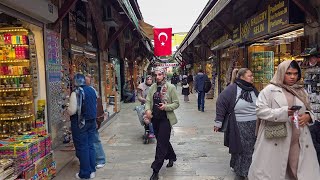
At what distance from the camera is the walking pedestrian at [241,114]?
449 centimetres

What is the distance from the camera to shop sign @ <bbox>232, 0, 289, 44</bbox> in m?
6.60

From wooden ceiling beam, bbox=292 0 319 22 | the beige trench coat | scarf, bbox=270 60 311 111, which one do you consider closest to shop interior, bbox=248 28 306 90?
wooden ceiling beam, bbox=292 0 319 22

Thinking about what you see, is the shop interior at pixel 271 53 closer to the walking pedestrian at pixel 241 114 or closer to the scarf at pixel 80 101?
the walking pedestrian at pixel 241 114

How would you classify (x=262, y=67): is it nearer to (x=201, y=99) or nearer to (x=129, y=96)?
(x=201, y=99)

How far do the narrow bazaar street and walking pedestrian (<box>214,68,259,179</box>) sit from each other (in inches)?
25.1

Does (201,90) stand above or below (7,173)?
above

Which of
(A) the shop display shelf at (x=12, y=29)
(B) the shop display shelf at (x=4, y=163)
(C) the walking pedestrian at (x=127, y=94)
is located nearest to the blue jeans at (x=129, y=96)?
(C) the walking pedestrian at (x=127, y=94)

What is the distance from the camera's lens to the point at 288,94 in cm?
325

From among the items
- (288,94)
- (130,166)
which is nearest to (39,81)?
(130,166)

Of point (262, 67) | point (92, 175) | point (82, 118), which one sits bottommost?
point (92, 175)

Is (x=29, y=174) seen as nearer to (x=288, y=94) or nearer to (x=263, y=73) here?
(x=288, y=94)

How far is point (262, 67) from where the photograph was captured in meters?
9.81

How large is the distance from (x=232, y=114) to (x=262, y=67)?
5.72m

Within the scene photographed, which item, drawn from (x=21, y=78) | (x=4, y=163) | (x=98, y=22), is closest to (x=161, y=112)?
(x=4, y=163)
